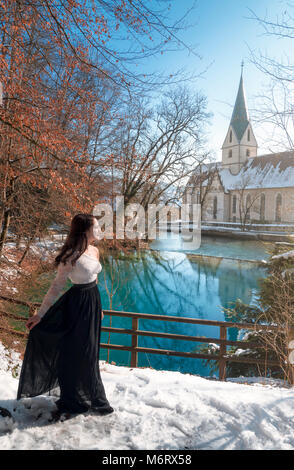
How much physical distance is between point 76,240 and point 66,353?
95cm

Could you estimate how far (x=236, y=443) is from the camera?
7.63 feet

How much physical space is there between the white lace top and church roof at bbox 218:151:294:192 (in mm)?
40984

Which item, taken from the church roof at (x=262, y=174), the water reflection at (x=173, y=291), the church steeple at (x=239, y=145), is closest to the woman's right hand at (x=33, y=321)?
the water reflection at (x=173, y=291)

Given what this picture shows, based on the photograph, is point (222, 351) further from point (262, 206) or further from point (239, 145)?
point (239, 145)

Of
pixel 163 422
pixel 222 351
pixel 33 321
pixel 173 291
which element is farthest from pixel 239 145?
pixel 33 321

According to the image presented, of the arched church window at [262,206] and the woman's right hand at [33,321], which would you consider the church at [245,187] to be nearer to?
the arched church window at [262,206]

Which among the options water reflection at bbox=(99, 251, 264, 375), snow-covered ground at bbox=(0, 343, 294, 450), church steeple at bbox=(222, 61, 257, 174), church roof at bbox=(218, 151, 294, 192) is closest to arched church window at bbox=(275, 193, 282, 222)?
church roof at bbox=(218, 151, 294, 192)

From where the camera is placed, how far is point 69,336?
2527mm

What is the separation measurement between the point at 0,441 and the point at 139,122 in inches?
695

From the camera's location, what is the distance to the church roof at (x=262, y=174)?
40219mm


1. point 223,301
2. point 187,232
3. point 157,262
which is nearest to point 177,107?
point 157,262

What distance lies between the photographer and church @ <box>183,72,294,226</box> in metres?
40.0

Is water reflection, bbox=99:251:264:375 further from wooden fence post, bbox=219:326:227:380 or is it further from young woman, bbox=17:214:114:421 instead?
young woman, bbox=17:214:114:421
